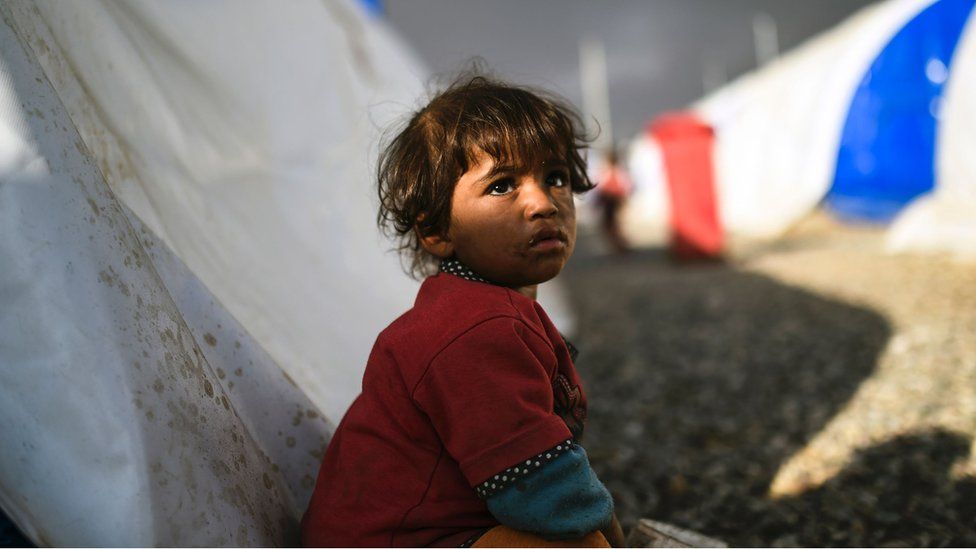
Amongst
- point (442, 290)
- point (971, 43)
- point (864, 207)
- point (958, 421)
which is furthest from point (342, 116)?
point (864, 207)

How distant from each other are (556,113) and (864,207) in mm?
9432

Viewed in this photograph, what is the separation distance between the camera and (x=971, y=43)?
550 cm

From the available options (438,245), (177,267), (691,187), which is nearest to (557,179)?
(438,245)

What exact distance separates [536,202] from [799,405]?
100 inches

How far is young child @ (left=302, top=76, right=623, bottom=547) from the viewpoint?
1.19 m

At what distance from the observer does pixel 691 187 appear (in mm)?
8883

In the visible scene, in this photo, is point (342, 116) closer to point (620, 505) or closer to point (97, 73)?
point (97, 73)

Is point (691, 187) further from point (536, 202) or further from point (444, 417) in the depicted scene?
point (444, 417)

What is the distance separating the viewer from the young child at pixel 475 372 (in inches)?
46.8

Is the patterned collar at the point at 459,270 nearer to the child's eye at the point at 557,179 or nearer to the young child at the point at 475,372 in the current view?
the young child at the point at 475,372

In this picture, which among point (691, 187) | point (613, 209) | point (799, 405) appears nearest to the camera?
point (799, 405)

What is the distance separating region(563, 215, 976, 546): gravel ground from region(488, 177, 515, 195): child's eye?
1.46 m

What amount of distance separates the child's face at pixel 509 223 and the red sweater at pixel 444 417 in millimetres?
85

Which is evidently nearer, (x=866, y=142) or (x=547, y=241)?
(x=547, y=241)
